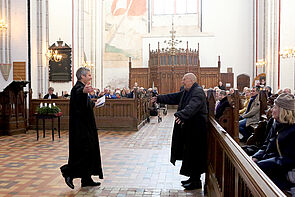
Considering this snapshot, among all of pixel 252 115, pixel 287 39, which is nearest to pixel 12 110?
pixel 252 115

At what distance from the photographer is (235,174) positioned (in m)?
2.48

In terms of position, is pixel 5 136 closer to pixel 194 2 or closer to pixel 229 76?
pixel 229 76

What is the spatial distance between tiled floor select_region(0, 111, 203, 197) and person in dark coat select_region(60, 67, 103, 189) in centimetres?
28

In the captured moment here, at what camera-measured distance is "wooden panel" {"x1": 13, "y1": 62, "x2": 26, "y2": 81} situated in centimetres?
1159

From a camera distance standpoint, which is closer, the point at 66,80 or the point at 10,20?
the point at 10,20

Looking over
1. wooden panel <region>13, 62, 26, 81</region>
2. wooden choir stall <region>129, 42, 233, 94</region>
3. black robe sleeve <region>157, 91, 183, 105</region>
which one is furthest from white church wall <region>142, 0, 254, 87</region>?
black robe sleeve <region>157, 91, 183, 105</region>

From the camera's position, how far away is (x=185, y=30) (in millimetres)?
23344

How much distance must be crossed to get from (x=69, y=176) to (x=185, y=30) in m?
20.1

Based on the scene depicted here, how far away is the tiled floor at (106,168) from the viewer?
4.57m

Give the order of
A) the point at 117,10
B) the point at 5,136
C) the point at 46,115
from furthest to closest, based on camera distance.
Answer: the point at 117,10, the point at 5,136, the point at 46,115

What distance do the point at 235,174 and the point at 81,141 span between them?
260 cm

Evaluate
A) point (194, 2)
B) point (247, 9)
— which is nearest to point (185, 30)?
point (194, 2)

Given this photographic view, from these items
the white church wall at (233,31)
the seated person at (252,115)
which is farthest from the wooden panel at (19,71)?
the white church wall at (233,31)

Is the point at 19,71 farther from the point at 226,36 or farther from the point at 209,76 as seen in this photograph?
the point at 226,36
